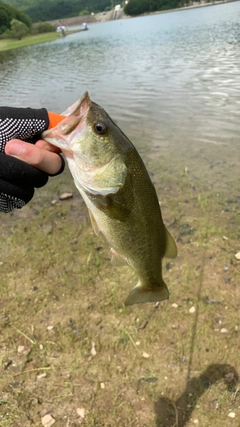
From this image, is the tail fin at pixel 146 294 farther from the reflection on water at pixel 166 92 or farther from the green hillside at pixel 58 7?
the green hillside at pixel 58 7

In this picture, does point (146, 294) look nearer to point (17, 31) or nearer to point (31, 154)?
point (31, 154)

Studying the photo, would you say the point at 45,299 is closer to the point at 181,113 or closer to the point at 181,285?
the point at 181,285

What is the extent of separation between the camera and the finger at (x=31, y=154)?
78.4 inches

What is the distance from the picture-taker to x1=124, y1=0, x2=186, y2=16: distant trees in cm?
12388

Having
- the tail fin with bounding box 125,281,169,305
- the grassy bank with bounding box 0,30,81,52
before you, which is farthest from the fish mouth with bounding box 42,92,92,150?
the grassy bank with bounding box 0,30,81,52

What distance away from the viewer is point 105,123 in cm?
199

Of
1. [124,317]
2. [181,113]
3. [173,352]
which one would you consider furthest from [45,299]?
[181,113]

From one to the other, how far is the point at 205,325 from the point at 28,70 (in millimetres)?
28195

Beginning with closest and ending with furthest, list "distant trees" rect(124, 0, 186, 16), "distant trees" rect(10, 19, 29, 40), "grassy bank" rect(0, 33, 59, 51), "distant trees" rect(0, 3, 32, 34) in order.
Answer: "grassy bank" rect(0, 33, 59, 51) → "distant trees" rect(10, 19, 29, 40) → "distant trees" rect(0, 3, 32, 34) → "distant trees" rect(124, 0, 186, 16)

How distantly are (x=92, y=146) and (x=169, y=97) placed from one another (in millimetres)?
13493

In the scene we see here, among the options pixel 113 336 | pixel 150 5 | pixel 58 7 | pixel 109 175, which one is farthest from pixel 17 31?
pixel 58 7

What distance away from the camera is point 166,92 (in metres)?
15.4

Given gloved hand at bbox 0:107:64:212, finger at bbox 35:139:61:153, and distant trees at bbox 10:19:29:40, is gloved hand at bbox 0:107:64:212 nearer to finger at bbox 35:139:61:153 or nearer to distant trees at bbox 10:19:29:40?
finger at bbox 35:139:61:153

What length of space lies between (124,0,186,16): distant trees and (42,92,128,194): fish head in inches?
5568
